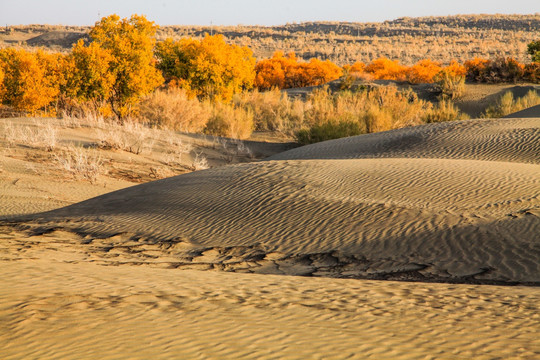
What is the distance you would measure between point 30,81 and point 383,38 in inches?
2553

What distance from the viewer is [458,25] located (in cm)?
9094

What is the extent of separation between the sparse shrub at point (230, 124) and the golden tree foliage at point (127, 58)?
Result: 2779 mm

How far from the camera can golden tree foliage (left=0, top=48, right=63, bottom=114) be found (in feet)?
76.6

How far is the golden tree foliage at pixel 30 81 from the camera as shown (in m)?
23.4

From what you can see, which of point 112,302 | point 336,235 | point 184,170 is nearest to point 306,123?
point 184,170

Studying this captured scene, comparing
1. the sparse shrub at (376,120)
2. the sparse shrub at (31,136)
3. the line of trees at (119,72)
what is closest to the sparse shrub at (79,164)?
the sparse shrub at (31,136)

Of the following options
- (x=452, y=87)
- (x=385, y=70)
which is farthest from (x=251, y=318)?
(x=385, y=70)

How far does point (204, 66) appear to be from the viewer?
1064 inches

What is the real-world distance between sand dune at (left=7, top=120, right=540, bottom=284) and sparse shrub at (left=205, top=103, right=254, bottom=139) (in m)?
10.6

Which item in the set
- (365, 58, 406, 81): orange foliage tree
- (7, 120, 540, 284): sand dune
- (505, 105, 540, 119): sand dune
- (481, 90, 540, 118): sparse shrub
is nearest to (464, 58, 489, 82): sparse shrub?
(481, 90, 540, 118): sparse shrub

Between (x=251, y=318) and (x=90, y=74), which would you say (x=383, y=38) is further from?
(x=251, y=318)

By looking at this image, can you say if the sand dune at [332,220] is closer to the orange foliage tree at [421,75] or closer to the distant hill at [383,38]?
the orange foliage tree at [421,75]

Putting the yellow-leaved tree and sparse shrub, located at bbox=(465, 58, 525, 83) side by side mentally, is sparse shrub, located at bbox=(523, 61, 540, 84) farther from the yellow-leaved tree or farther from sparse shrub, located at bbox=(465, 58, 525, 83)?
the yellow-leaved tree

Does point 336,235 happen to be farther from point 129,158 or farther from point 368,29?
point 368,29
